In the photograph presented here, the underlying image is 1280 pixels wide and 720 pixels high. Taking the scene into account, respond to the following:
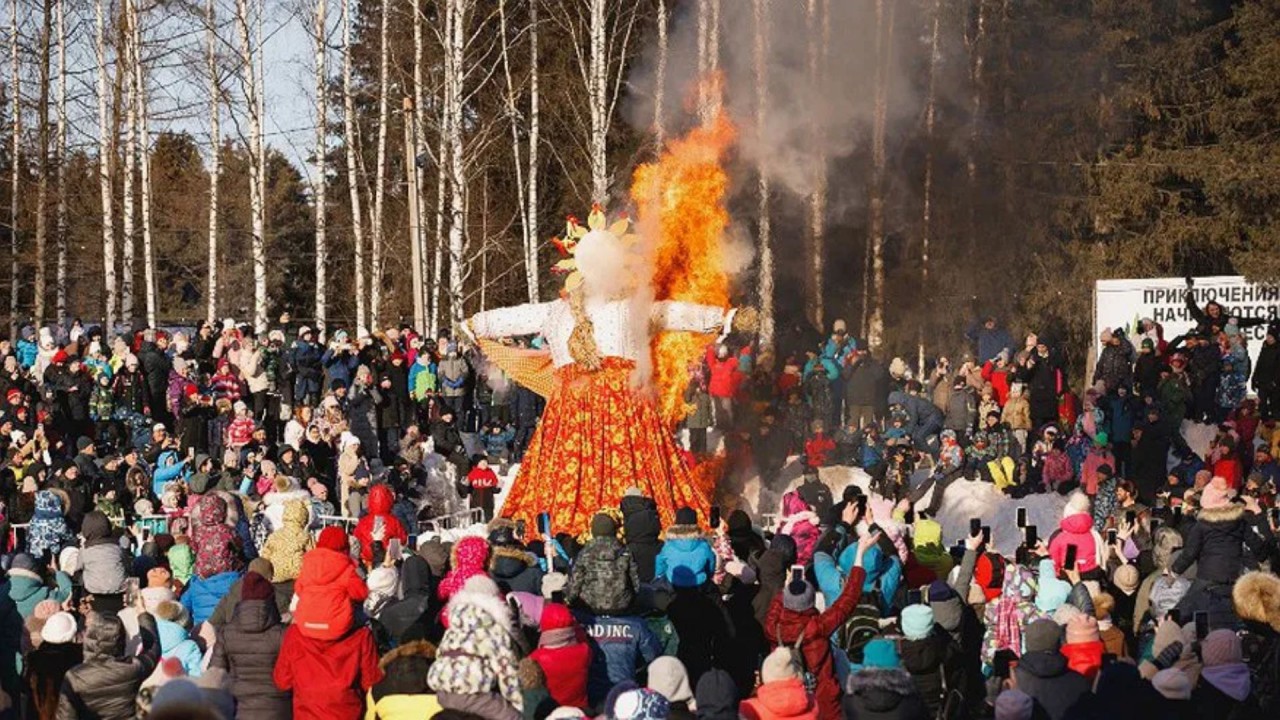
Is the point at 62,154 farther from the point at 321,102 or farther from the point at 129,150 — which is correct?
the point at 321,102

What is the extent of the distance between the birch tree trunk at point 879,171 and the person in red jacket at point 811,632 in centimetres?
2345

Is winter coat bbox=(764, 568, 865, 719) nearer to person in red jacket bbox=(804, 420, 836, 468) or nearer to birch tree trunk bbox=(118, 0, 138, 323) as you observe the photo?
person in red jacket bbox=(804, 420, 836, 468)

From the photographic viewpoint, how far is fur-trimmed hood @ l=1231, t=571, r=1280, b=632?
10.9 m

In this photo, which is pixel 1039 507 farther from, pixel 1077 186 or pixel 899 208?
pixel 899 208

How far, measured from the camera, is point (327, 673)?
10273 millimetres

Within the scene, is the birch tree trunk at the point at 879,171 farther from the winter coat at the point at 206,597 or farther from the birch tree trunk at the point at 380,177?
the winter coat at the point at 206,597

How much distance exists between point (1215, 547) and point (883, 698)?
16.5 feet

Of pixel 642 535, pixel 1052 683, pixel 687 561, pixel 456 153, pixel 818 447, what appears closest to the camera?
pixel 1052 683

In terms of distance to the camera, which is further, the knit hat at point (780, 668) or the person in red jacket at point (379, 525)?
the person in red jacket at point (379, 525)

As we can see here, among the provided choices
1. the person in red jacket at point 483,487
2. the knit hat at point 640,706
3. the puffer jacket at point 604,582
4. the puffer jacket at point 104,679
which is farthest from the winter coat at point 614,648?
the person in red jacket at point 483,487

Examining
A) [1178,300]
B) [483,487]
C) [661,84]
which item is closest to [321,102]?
[661,84]

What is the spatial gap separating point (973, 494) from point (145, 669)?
14437mm

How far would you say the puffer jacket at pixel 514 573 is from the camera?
465 inches

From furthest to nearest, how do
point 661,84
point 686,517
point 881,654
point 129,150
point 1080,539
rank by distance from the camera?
point 661,84
point 129,150
point 1080,539
point 686,517
point 881,654
